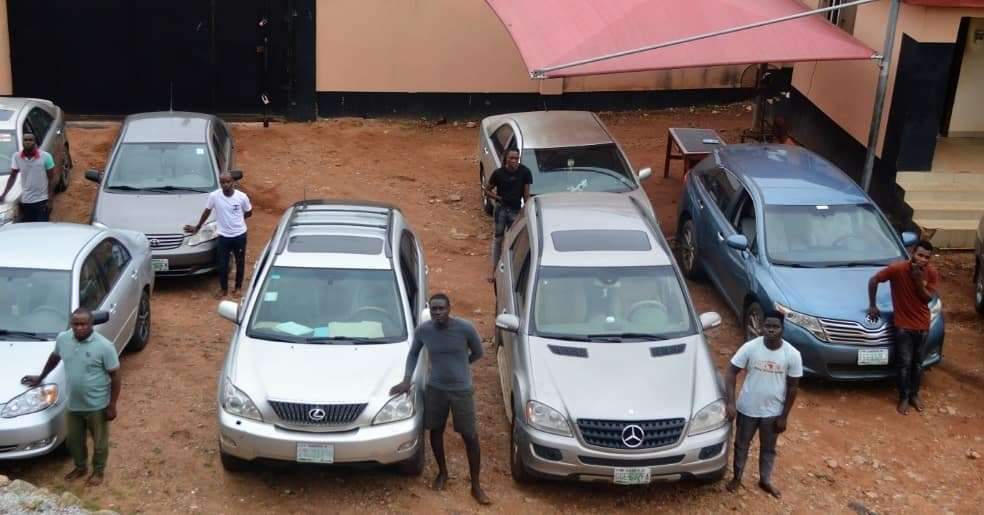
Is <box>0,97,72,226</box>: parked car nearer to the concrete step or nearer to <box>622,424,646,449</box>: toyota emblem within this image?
<box>622,424,646,449</box>: toyota emblem

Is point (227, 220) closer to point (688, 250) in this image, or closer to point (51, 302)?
point (51, 302)

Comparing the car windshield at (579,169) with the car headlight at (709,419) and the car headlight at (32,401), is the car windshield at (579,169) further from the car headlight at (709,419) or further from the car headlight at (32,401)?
the car headlight at (32,401)

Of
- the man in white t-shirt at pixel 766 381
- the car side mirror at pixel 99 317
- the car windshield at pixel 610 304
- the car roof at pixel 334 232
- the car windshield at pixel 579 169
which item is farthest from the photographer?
the car windshield at pixel 579 169

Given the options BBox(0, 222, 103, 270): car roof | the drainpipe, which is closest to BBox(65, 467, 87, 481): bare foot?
BBox(0, 222, 103, 270): car roof

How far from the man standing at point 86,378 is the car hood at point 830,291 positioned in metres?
6.04

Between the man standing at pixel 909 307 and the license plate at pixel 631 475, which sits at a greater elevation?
the man standing at pixel 909 307

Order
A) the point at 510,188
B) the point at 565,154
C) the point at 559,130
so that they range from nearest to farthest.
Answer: the point at 510,188 → the point at 565,154 → the point at 559,130

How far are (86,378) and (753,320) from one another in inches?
249

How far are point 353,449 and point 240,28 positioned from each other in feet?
43.0

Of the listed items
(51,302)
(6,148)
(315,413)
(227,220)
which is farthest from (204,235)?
(315,413)

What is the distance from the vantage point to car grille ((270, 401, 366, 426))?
8.35 m

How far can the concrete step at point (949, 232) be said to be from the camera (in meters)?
14.4

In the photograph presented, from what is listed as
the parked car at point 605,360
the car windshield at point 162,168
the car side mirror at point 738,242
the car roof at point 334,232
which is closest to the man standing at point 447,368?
the parked car at point 605,360

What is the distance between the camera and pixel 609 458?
27.3 feet
